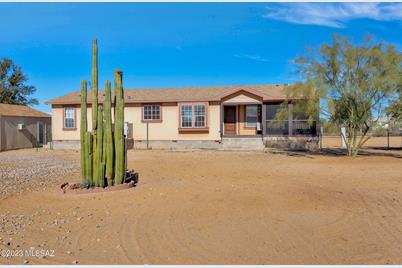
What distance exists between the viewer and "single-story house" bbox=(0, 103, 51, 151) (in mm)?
23359

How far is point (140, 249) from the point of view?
4.58 m

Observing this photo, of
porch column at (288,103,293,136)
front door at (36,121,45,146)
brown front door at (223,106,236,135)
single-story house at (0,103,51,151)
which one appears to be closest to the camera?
porch column at (288,103,293,136)

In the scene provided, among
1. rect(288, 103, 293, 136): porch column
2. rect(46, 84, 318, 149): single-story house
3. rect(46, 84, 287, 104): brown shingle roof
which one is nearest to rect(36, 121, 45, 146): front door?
rect(46, 84, 318, 149): single-story house

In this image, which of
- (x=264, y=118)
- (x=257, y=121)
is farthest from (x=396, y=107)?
(x=257, y=121)

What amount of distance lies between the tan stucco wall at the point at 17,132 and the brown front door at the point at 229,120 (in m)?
14.5

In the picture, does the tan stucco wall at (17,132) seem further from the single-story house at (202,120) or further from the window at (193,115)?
the window at (193,115)

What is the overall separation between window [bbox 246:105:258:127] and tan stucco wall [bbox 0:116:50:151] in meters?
16.0

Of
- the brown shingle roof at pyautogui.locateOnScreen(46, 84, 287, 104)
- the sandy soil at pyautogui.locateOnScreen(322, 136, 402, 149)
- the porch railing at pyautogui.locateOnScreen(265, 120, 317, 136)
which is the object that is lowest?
the sandy soil at pyautogui.locateOnScreen(322, 136, 402, 149)

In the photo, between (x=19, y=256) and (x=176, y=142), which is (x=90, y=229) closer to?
(x=19, y=256)

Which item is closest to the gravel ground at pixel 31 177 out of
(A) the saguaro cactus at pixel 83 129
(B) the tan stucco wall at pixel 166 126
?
(A) the saguaro cactus at pixel 83 129

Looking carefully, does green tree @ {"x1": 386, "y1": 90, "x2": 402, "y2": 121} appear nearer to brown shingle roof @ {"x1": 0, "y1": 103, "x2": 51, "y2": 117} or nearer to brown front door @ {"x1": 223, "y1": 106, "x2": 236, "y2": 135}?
brown front door @ {"x1": 223, "y1": 106, "x2": 236, "y2": 135}

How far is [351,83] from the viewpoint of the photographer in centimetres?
1664

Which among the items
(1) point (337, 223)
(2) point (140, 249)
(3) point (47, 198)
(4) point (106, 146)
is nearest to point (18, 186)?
(3) point (47, 198)

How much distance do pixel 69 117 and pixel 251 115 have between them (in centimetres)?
1282
